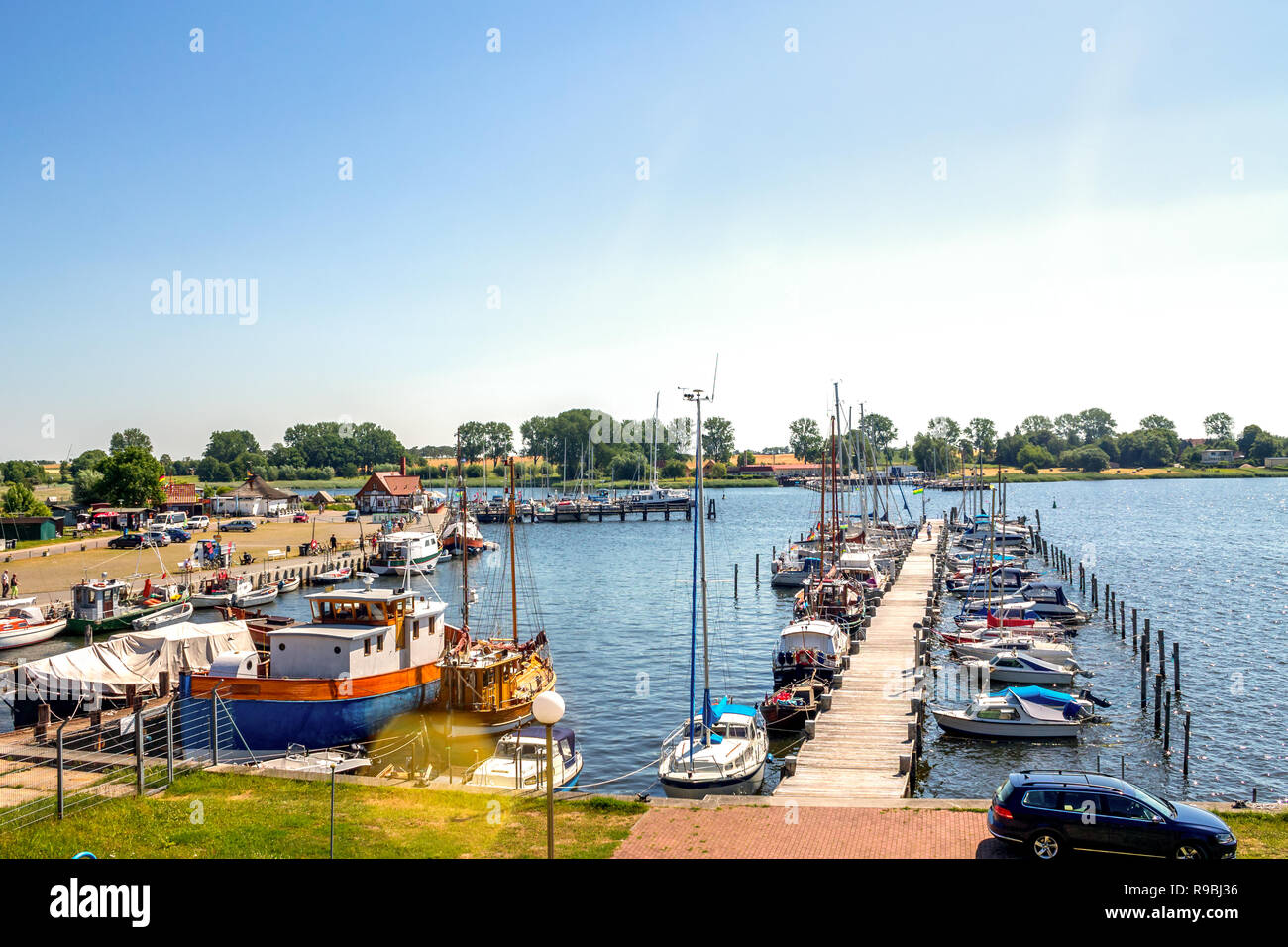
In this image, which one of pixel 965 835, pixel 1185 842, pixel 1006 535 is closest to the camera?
Answer: pixel 1185 842

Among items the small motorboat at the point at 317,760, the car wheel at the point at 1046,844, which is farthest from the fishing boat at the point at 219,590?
the car wheel at the point at 1046,844

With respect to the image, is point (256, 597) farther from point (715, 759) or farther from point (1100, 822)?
point (1100, 822)

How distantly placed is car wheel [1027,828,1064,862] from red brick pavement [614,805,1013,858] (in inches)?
21.8

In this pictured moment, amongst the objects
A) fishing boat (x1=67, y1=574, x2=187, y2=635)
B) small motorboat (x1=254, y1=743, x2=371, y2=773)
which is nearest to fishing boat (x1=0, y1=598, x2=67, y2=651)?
fishing boat (x1=67, y1=574, x2=187, y2=635)

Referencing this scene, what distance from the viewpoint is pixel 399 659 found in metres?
32.6

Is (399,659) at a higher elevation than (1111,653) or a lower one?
higher

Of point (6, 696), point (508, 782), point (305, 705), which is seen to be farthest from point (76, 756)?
point (6, 696)

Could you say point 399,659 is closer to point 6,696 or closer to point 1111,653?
point 6,696

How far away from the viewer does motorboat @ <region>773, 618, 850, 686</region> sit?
38.2m

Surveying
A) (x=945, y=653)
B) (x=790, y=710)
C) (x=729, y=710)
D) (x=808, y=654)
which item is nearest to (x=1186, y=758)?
(x=790, y=710)

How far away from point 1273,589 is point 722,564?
145 feet

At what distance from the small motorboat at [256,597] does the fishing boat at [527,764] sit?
39611 millimetres
